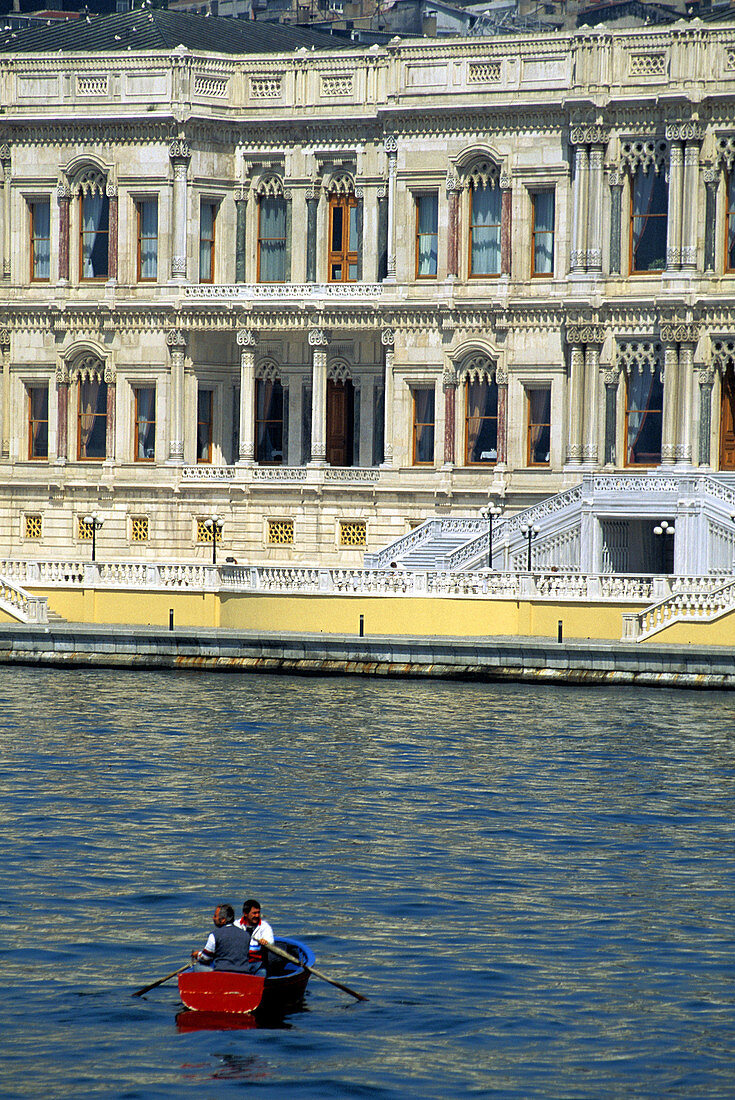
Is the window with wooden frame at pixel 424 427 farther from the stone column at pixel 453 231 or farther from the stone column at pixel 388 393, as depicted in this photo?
the stone column at pixel 453 231

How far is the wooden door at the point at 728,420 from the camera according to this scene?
57.8m

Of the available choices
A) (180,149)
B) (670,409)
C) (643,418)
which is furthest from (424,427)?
(180,149)

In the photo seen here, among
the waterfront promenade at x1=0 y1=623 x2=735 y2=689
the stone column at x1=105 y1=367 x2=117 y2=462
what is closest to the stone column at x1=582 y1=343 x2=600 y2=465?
the waterfront promenade at x1=0 y1=623 x2=735 y2=689

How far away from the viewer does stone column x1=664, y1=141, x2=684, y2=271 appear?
57.1 m

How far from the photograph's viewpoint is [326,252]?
206 feet

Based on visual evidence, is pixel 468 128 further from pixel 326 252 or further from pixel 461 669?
pixel 461 669

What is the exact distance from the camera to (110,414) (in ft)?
209

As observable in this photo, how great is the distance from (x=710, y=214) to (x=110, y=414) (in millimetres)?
18479

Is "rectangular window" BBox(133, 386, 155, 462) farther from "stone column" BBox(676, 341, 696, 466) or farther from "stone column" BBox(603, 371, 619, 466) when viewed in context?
"stone column" BBox(676, 341, 696, 466)

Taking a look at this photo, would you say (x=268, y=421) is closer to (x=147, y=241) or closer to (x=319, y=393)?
(x=319, y=393)

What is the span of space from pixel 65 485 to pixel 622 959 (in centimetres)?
4041

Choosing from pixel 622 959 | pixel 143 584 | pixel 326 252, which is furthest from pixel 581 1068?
pixel 326 252

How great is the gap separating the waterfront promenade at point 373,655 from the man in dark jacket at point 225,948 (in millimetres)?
23065

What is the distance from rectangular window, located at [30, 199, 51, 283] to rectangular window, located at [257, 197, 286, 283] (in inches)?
249
